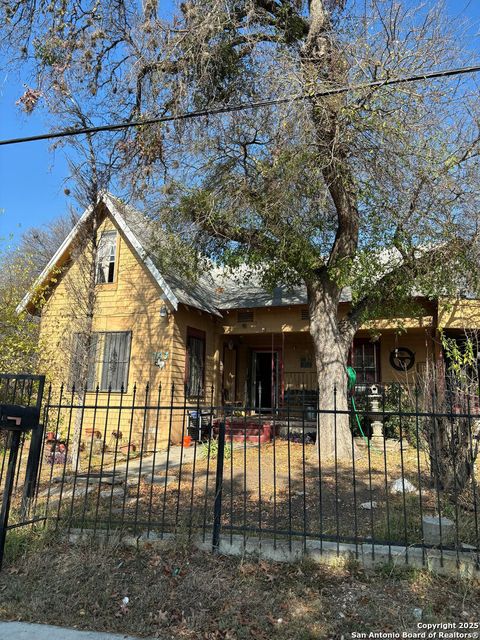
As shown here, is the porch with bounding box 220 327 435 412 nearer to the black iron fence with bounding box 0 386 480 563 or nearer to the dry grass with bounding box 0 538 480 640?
the black iron fence with bounding box 0 386 480 563

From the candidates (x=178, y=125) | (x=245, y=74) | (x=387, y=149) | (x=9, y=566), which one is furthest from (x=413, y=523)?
(x=245, y=74)

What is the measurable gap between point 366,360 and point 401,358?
104 cm

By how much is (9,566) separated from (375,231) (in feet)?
25.4

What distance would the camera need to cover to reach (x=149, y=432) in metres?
11.6

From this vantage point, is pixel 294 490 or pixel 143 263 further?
pixel 143 263

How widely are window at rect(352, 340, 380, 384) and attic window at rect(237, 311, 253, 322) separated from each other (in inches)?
136

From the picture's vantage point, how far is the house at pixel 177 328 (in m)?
11.7

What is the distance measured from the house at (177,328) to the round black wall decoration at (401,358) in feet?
0.09

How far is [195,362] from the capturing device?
42.8ft

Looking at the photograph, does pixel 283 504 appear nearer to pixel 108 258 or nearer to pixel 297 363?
pixel 297 363

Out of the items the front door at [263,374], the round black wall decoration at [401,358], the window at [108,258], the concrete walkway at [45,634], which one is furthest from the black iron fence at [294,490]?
the front door at [263,374]

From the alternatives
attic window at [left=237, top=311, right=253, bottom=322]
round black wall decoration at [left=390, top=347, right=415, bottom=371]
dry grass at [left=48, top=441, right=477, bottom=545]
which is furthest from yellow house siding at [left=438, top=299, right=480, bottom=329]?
attic window at [left=237, top=311, right=253, bottom=322]

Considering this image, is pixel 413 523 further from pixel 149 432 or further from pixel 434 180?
pixel 149 432

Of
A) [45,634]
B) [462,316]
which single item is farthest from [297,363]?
[45,634]
